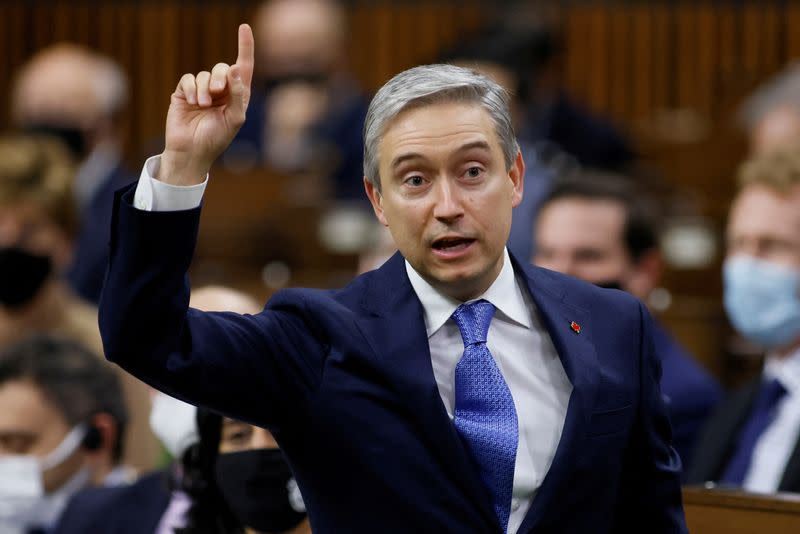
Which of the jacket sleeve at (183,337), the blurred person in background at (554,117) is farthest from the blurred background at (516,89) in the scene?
the jacket sleeve at (183,337)

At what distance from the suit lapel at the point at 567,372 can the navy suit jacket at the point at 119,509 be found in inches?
53.5

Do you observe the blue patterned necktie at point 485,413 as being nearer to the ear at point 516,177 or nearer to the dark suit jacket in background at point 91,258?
the ear at point 516,177

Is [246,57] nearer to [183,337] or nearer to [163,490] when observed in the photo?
[183,337]

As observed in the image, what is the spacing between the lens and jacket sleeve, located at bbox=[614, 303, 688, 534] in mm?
2029

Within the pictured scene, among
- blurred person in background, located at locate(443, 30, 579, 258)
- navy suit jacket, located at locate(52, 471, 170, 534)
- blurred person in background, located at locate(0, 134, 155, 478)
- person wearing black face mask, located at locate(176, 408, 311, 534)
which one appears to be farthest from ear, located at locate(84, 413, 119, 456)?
blurred person in background, located at locate(443, 30, 579, 258)

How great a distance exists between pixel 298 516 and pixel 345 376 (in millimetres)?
842

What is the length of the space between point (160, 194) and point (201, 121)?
4.4 inches

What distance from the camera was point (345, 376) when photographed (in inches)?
75.9

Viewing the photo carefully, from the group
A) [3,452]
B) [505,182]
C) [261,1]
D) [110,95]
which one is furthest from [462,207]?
[261,1]

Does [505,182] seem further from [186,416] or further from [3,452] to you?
[3,452]

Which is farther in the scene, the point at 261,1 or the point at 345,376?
the point at 261,1

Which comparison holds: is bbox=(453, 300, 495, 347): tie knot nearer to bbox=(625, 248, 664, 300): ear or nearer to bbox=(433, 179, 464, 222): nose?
bbox=(433, 179, 464, 222): nose

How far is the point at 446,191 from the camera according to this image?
6.38 feet

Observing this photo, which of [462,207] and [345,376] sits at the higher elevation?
[462,207]
